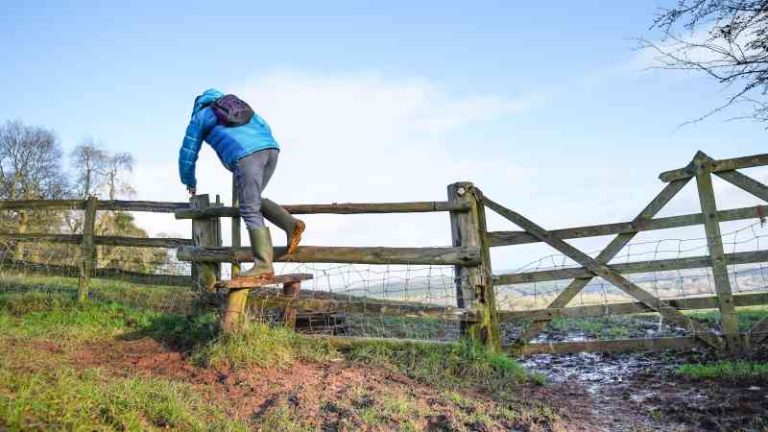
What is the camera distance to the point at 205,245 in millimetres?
6008

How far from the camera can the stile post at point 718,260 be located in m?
5.51

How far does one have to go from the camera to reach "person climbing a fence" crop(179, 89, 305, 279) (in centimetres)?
462

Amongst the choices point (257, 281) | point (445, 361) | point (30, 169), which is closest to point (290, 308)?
point (257, 281)

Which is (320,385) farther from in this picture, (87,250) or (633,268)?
(87,250)

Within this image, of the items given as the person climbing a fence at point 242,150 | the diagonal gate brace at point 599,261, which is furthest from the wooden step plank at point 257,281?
the diagonal gate brace at point 599,261

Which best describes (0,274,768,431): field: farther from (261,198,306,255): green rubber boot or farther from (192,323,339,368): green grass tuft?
(261,198,306,255): green rubber boot

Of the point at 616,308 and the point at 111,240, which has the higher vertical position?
the point at 111,240

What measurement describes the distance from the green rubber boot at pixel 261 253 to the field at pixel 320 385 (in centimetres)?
50

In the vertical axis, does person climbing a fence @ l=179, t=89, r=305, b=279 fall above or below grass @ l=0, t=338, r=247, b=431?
above

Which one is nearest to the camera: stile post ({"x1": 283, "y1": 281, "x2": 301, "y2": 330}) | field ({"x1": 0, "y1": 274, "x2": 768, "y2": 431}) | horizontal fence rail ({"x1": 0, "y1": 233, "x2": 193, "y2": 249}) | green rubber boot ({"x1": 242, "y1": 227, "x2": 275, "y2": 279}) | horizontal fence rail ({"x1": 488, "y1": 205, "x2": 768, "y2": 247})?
field ({"x1": 0, "y1": 274, "x2": 768, "y2": 431})

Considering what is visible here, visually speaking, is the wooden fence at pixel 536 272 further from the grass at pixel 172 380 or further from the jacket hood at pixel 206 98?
the jacket hood at pixel 206 98

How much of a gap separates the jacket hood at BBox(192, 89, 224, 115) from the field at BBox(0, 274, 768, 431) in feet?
7.00

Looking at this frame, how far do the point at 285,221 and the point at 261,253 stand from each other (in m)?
0.41

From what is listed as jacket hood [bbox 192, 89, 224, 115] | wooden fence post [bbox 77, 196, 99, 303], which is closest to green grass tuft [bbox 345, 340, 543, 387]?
jacket hood [bbox 192, 89, 224, 115]
